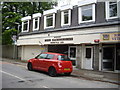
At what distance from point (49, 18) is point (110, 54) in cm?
902

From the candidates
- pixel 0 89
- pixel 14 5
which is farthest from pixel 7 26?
pixel 0 89

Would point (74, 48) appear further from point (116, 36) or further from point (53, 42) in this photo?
point (116, 36)

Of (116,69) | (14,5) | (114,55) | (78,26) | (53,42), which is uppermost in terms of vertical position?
(14,5)

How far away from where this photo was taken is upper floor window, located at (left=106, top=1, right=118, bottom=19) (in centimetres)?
1364

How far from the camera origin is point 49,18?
19.7 metres

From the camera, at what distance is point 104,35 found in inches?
513

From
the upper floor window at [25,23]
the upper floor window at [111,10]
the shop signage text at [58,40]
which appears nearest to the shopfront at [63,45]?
the shop signage text at [58,40]

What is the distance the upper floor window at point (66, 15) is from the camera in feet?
55.9

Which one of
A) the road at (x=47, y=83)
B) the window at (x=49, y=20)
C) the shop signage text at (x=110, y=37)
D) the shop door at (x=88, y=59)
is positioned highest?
the window at (x=49, y=20)

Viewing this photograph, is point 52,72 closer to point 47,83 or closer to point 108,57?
point 47,83

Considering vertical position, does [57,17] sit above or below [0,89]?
above

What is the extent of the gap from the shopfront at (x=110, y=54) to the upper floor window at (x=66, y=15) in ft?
16.0

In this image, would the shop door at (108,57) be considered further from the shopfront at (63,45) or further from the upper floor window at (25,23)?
the upper floor window at (25,23)

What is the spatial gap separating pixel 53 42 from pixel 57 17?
3103mm
